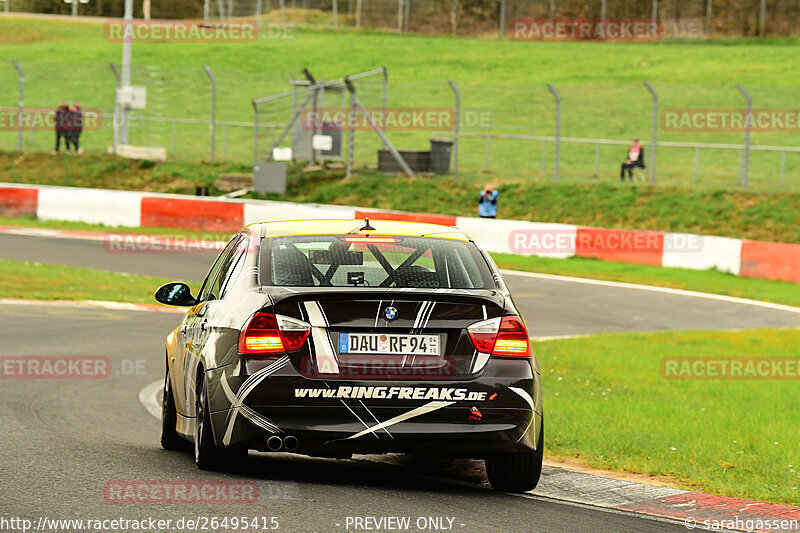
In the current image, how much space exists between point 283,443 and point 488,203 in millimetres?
22048

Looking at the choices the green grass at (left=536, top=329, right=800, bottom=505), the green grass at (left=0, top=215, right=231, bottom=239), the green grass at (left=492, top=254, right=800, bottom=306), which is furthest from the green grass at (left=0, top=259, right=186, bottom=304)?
the green grass at (left=492, top=254, right=800, bottom=306)

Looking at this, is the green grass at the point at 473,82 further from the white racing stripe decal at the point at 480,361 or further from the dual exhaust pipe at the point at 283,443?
the dual exhaust pipe at the point at 283,443

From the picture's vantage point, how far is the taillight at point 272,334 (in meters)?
6.27

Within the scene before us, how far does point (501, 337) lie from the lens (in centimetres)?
643

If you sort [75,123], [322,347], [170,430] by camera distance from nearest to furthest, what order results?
1. [322,347]
2. [170,430]
3. [75,123]

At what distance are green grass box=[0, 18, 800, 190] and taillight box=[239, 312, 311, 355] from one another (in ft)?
82.0

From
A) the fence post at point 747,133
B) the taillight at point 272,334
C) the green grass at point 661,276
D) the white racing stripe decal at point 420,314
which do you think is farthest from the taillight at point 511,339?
the fence post at point 747,133

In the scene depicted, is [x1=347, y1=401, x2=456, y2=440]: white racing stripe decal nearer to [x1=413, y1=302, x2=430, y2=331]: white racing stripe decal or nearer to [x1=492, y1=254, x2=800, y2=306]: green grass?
[x1=413, y1=302, x2=430, y2=331]: white racing stripe decal

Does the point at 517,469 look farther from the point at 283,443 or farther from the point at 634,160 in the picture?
the point at 634,160

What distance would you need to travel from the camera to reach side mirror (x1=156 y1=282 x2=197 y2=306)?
8008 millimetres

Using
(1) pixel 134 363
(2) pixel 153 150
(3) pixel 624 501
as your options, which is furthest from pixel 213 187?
(3) pixel 624 501

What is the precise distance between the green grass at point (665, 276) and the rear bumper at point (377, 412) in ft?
52.2

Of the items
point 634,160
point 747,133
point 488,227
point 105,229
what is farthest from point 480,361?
point 634,160

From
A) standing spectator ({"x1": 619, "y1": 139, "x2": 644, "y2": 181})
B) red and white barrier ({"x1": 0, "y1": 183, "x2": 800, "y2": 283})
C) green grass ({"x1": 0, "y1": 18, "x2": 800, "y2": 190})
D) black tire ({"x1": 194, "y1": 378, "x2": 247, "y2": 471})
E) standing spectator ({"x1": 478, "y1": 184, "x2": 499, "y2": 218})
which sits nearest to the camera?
black tire ({"x1": 194, "y1": 378, "x2": 247, "y2": 471})
